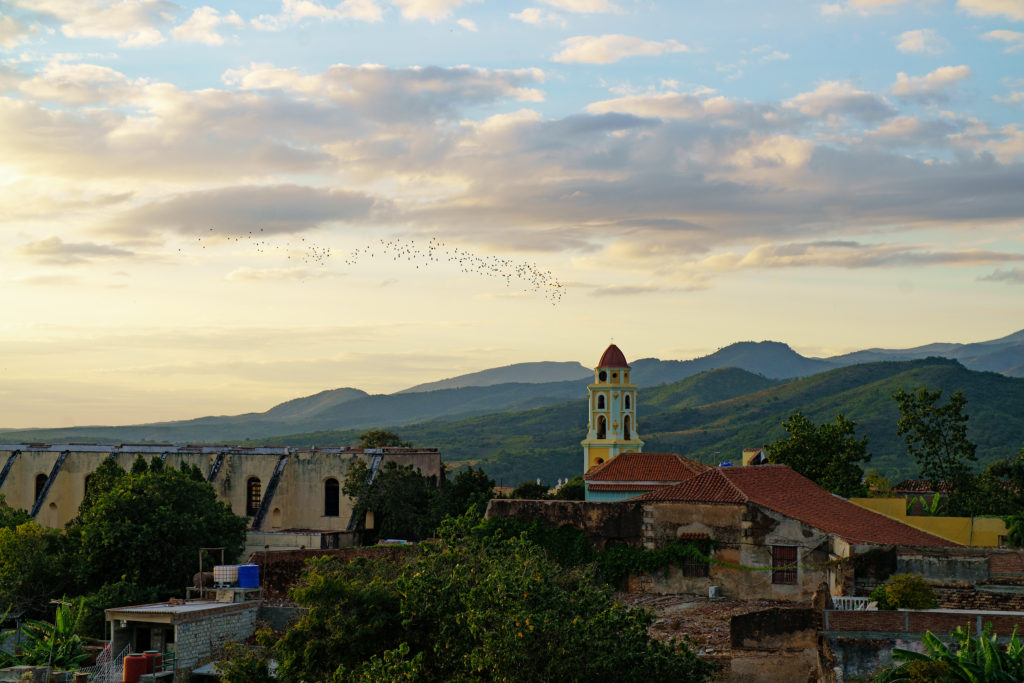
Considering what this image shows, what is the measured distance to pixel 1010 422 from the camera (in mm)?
155250

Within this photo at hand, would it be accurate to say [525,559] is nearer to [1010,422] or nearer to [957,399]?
[957,399]

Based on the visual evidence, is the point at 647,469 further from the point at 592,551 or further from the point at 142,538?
the point at 142,538

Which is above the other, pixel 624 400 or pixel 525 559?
pixel 624 400

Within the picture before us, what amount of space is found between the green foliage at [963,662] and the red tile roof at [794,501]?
39.4 feet

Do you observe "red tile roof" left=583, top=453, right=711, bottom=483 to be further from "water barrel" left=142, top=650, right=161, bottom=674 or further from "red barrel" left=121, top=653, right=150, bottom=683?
"red barrel" left=121, top=653, right=150, bottom=683

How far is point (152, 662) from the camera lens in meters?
32.8

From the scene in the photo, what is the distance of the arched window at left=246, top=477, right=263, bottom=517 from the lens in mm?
61500

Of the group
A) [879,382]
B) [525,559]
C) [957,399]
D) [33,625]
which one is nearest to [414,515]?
[33,625]

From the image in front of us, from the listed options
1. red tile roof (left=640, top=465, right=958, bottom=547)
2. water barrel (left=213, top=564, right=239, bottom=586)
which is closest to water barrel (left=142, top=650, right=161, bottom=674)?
water barrel (left=213, top=564, right=239, bottom=586)

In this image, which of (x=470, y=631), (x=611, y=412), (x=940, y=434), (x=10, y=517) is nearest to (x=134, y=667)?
(x=470, y=631)

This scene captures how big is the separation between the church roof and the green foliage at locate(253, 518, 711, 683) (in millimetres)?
26910

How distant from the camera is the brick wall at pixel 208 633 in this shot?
3388cm

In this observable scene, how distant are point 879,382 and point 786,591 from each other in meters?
159

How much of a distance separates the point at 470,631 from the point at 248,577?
53.5 ft
